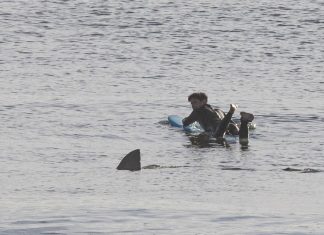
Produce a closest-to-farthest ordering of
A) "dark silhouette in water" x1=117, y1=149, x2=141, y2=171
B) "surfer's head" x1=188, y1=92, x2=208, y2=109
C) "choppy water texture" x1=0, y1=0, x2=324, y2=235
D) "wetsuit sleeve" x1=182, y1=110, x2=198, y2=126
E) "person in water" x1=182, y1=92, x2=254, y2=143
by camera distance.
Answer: "choppy water texture" x1=0, y1=0, x2=324, y2=235 → "dark silhouette in water" x1=117, y1=149, x2=141, y2=171 → "person in water" x1=182, y1=92, x2=254, y2=143 → "surfer's head" x1=188, y1=92, x2=208, y2=109 → "wetsuit sleeve" x1=182, y1=110, x2=198, y2=126

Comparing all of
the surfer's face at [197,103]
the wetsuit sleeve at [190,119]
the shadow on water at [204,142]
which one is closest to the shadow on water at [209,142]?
the shadow on water at [204,142]

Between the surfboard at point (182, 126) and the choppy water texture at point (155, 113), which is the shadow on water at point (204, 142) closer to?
the choppy water texture at point (155, 113)

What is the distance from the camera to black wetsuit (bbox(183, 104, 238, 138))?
1027 inches

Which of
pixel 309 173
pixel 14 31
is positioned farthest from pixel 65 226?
pixel 14 31

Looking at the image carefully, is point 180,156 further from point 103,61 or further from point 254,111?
point 103,61

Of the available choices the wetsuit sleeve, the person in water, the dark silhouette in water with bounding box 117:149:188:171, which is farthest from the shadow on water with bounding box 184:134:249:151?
the dark silhouette in water with bounding box 117:149:188:171

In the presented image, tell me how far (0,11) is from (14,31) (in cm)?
655

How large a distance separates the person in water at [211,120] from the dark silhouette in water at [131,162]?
535 centimetres

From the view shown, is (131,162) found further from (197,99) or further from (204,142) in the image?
(197,99)

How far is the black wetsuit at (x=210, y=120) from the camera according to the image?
1027 inches

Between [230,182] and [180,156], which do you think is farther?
[180,156]

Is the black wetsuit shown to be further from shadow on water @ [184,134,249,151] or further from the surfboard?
the surfboard

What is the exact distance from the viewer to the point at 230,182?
766 inches

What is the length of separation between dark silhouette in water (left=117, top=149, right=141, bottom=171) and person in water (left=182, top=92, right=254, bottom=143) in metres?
5.35
